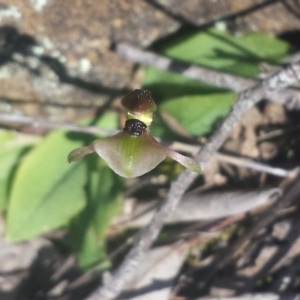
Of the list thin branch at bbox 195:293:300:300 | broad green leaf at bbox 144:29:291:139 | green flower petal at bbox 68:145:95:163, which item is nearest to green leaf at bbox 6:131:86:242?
broad green leaf at bbox 144:29:291:139

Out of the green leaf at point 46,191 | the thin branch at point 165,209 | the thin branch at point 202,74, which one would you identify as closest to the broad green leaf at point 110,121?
the green leaf at point 46,191

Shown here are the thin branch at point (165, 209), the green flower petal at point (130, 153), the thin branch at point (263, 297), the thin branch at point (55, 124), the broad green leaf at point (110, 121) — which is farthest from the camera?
the broad green leaf at point (110, 121)

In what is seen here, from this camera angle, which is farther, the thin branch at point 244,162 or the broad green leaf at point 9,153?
the broad green leaf at point 9,153

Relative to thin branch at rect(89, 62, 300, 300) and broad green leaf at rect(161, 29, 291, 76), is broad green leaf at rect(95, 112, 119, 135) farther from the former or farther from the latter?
thin branch at rect(89, 62, 300, 300)

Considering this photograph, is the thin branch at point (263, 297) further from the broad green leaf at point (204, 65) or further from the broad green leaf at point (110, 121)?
the broad green leaf at point (110, 121)

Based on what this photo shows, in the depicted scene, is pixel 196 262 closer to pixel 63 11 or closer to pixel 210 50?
pixel 210 50

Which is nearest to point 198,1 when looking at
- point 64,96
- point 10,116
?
point 64,96

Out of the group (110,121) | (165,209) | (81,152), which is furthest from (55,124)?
(81,152)
